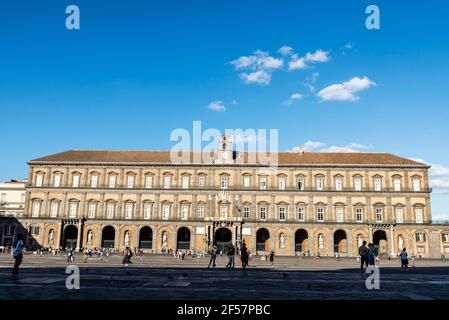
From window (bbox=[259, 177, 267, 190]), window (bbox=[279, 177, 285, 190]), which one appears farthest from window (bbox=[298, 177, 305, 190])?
window (bbox=[259, 177, 267, 190])

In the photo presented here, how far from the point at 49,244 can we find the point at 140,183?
15.7 metres

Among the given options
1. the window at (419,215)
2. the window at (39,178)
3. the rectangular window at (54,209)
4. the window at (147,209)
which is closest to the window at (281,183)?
the window at (419,215)

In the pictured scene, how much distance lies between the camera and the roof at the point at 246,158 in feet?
186

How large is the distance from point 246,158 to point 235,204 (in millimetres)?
7242

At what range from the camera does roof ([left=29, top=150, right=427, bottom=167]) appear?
56.8 m

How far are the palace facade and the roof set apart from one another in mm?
217

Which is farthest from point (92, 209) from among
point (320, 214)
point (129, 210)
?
point (320, 214)

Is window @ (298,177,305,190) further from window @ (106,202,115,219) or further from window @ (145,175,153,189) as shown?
window @ (106,202,115,219)

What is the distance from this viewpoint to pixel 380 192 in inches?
2170

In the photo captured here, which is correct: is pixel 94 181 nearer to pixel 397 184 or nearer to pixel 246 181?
pixel 246 181

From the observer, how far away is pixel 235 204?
185ft

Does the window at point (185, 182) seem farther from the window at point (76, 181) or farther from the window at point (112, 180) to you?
the window at point (76, 181)
